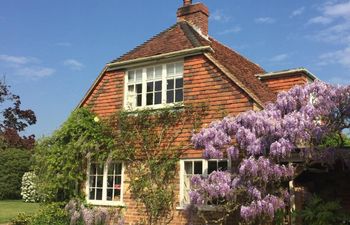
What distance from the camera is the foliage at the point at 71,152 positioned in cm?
1614

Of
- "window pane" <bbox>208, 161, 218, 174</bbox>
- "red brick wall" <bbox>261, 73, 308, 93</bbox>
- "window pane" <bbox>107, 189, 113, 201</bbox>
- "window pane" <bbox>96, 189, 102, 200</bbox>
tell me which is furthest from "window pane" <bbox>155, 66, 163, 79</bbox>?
"window pane" <bbox>96, 189, 102, 200</bbox>

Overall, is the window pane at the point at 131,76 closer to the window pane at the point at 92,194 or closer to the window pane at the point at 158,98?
the window pane at the point at 158,98

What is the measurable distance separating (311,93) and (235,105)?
108 inches

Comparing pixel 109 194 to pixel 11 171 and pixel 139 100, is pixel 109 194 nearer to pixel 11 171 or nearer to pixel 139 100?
pixel 139 100

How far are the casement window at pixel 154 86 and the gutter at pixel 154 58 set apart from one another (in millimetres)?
268

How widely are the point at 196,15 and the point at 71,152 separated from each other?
7122 mm

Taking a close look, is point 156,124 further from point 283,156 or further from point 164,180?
point 283,156

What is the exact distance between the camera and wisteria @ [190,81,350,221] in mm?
10758

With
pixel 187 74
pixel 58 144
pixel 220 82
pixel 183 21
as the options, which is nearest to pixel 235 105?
pixel 220 82

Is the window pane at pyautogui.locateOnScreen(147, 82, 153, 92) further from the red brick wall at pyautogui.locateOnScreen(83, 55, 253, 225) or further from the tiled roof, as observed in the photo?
the red brick wall at pyautogui.locateOnScreen(83, 55, 253, 225)

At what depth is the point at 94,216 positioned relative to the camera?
50.0 feet

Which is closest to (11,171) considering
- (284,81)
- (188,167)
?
(188,167)

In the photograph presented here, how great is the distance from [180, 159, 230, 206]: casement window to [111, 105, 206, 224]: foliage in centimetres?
34

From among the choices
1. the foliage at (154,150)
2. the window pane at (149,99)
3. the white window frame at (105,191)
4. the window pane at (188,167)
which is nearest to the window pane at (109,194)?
the white window frame at (105,191)
